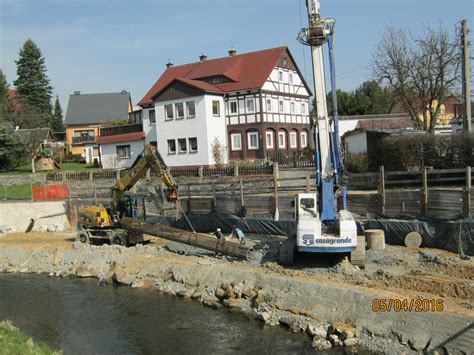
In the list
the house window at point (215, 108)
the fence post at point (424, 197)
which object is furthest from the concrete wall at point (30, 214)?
Answer: the fence post at point (424, 197)

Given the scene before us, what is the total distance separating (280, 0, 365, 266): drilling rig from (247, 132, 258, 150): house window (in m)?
27.5

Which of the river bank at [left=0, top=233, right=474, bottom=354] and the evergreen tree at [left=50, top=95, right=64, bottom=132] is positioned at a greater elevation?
the evergreen tree at [left=50, top=95, right=64, bottom=132]

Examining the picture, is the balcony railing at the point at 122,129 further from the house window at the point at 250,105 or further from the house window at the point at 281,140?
the house window at the point at 281,140

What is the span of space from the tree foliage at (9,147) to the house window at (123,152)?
402 inches

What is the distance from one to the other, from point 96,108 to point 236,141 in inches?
1506

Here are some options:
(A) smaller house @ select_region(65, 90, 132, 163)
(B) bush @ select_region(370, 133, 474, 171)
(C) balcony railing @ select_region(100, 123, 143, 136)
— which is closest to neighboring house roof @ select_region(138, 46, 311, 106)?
(C) balcony railing @ select_region(100, 123, 143, 136)

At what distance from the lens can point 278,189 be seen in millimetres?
24219

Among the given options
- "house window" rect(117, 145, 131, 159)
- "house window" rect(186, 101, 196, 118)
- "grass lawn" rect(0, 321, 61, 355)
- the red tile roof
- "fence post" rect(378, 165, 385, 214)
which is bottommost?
"grass lawn" rect(0, 321, 61, 355)

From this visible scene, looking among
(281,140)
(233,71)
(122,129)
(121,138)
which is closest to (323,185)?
(281,140)

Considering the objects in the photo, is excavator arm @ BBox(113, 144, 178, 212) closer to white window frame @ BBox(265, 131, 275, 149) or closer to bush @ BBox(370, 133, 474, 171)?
bush @ BBox(370, 133, 474, 171)

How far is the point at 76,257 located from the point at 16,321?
700cm

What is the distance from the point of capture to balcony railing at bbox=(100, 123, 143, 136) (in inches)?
1957

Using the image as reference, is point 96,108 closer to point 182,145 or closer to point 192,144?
point 182,145

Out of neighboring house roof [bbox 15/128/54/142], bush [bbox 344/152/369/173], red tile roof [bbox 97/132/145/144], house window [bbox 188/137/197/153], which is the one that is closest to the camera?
bush [bbox 344/152/369/173]
